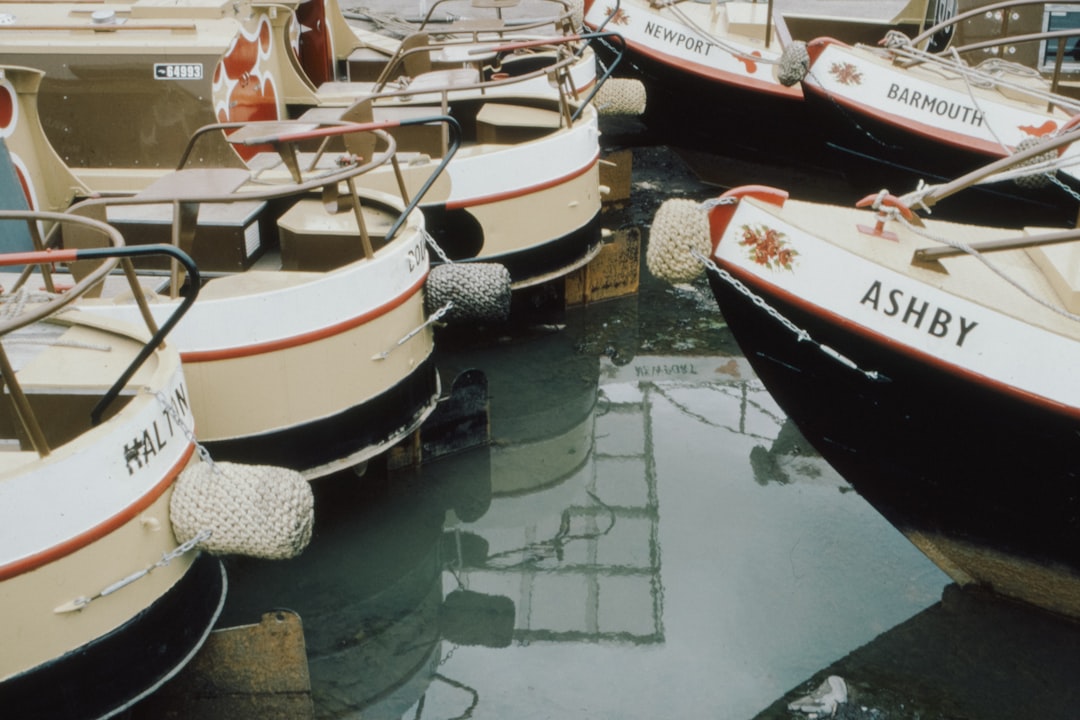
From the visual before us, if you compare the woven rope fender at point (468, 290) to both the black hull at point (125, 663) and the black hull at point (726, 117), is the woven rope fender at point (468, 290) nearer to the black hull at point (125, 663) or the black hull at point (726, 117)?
the black hull at point (125, 663)

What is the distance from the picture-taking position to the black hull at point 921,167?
852cm

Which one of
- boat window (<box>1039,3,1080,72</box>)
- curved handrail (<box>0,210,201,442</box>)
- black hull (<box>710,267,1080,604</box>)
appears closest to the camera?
curved handrail (<box>0,210,201,442</box>)

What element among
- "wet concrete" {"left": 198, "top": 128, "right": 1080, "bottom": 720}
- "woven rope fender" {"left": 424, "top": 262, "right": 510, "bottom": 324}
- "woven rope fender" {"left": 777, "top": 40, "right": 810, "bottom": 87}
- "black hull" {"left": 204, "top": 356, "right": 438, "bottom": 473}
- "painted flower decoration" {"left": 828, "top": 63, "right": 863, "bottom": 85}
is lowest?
"wet concrete" {"left": 198, "top": 128, "right": 1080, "bottom": 720}

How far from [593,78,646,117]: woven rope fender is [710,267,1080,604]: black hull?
168 inches

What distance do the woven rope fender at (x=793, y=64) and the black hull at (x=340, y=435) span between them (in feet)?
15.1

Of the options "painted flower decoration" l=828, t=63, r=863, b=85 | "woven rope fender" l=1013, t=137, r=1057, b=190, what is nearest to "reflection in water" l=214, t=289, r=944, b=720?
"woven rope fender" l=1013, t=137, r=1057, b=190

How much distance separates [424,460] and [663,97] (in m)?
5.71

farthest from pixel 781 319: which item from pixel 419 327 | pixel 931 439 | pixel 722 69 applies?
pixel 722 69

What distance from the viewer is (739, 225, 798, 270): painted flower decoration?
4605 mm

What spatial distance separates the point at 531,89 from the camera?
363 inches

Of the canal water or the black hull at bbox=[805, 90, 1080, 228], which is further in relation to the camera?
the black hull at bbox=[805, 90, 1080, 228]

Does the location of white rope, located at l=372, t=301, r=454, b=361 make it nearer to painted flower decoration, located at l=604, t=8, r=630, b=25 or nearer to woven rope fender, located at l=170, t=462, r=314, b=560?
woven rope fender, located at l=170, t=462, r=314, b=560

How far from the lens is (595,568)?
16.8 ft

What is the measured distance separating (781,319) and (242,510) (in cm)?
236
